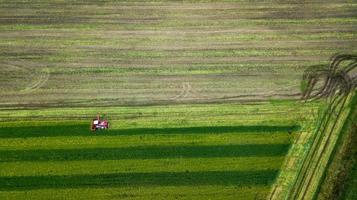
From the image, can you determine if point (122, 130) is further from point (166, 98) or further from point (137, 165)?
point (166, 98)

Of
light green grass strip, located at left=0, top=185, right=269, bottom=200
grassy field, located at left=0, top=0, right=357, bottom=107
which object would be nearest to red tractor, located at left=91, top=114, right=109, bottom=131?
grassy field, located at left=0, top=0, right=357, bottom=107

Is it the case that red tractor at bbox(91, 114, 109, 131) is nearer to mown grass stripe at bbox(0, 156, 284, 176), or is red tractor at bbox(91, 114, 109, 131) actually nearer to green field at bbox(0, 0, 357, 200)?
green field at bbox(0, 0, 357, 200)

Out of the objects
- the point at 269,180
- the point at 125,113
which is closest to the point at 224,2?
the point at 125,113

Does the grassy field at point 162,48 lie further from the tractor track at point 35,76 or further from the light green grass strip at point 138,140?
the light green grass strip at point 138,140

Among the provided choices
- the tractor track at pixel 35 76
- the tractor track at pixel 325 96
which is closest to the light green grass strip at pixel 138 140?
the tractor track at pixel 325 96

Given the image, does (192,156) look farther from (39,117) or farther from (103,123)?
(39,117)

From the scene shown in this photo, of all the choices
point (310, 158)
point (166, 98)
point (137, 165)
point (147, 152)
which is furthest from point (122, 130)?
point (310, 158)
